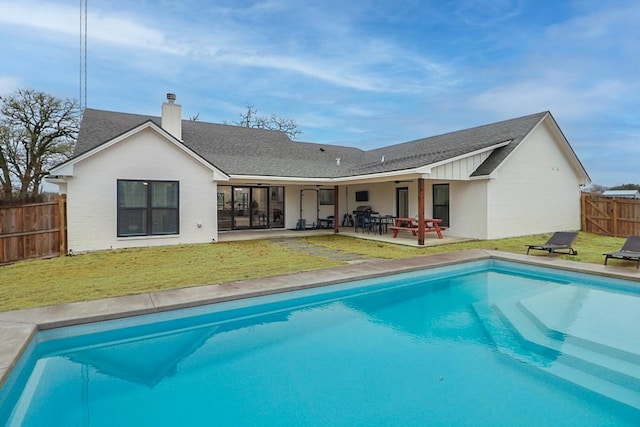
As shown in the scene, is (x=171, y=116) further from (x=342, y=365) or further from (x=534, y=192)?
(x=534, y=192)

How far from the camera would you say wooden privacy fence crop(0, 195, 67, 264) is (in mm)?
9000

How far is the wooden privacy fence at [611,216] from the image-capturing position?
14539mm

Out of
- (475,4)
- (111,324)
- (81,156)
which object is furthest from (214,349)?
(475,4)

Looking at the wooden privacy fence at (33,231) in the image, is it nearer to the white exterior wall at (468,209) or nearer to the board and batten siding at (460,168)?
the board and batten siding at (460,168)

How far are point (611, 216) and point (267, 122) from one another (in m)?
29.5

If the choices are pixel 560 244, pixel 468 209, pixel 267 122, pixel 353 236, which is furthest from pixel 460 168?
pixel 267 122

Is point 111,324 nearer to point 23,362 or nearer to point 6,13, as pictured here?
point 23,362

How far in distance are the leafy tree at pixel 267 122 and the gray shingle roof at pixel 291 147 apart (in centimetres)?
1610

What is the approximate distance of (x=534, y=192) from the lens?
1485cm

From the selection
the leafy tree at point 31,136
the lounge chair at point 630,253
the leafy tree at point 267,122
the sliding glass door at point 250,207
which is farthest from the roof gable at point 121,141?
the leafy tree at point 267,122

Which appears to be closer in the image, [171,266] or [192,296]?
[192,296]

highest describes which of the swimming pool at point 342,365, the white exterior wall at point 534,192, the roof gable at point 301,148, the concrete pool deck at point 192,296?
the roof gable at point 301,148

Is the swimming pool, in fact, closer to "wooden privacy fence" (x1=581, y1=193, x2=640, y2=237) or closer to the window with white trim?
the window with white trim

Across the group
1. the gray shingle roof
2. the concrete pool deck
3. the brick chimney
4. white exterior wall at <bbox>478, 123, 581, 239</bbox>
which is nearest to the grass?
Answer: the concrete pool deck
